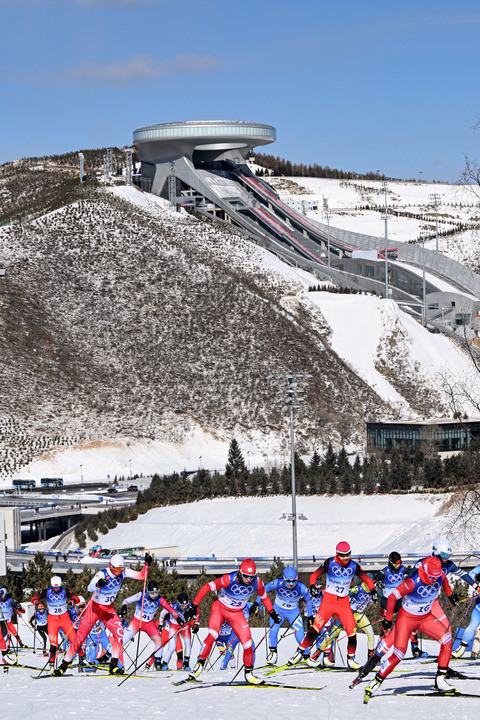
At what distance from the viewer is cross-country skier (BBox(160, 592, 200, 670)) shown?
20281 millimetres

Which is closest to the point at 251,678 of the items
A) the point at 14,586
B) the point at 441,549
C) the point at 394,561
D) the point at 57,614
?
the point at 441,549

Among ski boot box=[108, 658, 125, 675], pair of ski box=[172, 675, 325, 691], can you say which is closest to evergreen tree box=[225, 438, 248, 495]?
ski boot box=[108, 658, 125, 675]

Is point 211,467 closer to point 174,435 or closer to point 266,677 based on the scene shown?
point 174,435

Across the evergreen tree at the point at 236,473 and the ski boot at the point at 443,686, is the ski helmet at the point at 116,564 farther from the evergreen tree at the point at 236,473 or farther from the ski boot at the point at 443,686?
the evergreen tree at the point at 236,473

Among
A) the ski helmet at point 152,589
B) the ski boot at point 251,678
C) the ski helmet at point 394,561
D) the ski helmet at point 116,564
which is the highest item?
the ski helmet at point 116,564

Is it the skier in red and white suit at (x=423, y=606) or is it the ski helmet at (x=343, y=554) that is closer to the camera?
the skier in red and white suit at (x=423, y=606)

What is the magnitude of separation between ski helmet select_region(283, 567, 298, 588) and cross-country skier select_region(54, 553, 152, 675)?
260cm

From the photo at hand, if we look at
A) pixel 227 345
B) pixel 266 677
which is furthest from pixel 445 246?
pixel 266 677

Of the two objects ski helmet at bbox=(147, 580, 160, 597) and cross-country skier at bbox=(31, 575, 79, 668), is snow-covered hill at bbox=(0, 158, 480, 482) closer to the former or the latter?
cross-country skier at bbox=(31, 575, 79, 668)

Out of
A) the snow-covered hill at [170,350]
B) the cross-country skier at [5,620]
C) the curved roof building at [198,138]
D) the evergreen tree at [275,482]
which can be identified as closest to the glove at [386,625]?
the cross-country skier at [5,620]

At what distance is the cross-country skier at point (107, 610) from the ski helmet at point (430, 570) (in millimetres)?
4813

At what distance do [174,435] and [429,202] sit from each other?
119115 millimetres

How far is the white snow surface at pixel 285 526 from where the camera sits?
169 ft

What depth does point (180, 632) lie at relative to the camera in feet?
67.2
